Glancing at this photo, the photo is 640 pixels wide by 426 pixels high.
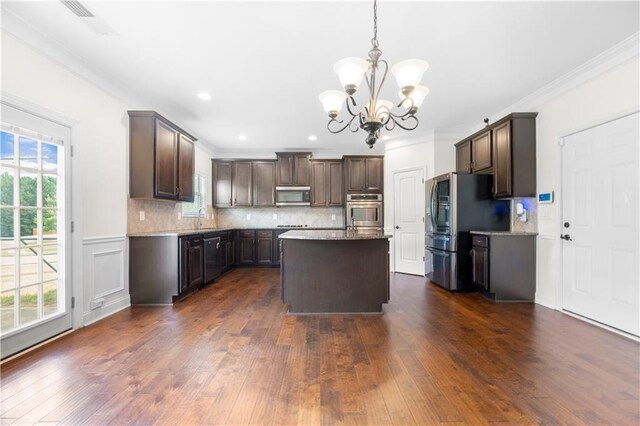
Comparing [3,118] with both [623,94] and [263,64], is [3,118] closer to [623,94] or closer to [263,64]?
[263,64]

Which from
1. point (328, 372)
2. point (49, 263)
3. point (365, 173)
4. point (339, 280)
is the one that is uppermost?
point (365, 173)

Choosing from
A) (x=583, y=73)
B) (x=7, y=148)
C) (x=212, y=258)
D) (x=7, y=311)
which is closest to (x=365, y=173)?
(x=212, y=258)

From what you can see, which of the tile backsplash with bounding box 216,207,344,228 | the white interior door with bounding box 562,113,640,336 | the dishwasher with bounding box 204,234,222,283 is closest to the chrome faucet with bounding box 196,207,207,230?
the tile backsplash with bounding box 216,207,344,228

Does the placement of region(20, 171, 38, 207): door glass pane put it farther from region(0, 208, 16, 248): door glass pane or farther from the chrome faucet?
the chrome faucet

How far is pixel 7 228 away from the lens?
2.30 m

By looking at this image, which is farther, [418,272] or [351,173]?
[351,173]

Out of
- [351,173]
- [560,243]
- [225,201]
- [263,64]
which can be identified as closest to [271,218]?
[225,201]

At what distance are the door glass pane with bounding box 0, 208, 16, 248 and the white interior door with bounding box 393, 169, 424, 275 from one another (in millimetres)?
5302

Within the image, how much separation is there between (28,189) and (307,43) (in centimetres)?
272

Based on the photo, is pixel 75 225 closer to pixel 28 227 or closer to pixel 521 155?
pixel 28 227

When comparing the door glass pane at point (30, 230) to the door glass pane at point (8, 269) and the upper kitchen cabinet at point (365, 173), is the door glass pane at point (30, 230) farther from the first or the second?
the upper kitchen cabinet at point (365, 173)

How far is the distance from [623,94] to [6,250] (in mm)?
5565

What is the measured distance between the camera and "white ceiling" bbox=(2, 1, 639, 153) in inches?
86.7

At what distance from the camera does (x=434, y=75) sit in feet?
10.6
